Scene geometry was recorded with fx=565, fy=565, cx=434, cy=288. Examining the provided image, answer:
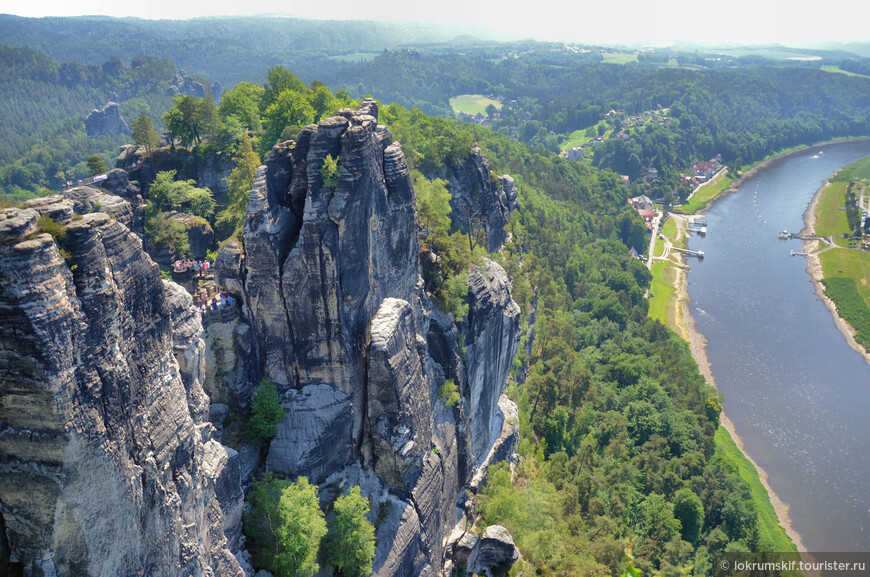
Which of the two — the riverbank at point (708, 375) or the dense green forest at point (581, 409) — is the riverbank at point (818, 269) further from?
the dense green forest at point (581, 409)

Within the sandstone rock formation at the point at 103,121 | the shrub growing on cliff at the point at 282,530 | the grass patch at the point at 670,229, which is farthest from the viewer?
the sandstone rock formation at the point at 103,121

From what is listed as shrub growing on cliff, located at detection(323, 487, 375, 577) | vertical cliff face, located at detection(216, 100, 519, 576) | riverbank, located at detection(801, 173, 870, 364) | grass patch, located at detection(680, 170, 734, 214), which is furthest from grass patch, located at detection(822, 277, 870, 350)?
shrub growing on cliff, located at detection(323, 487, 375, 577)

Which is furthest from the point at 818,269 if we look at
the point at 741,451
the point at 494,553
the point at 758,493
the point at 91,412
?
the point at 91,412

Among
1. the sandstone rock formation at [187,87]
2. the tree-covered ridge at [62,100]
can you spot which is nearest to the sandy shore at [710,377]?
the tree-covered ridge at [62,100]

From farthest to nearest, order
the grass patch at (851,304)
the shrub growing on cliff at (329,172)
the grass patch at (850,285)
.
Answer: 1. the grass patch at (850,285)
2. the grass patch at (851,304)
3. the shrub growing on cliff at (329,172)

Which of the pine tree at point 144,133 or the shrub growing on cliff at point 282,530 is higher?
the pine tree at point 144,133

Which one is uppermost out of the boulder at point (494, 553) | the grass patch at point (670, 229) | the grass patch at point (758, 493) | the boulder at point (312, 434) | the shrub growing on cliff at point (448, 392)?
the boulder at point (312, 434)
